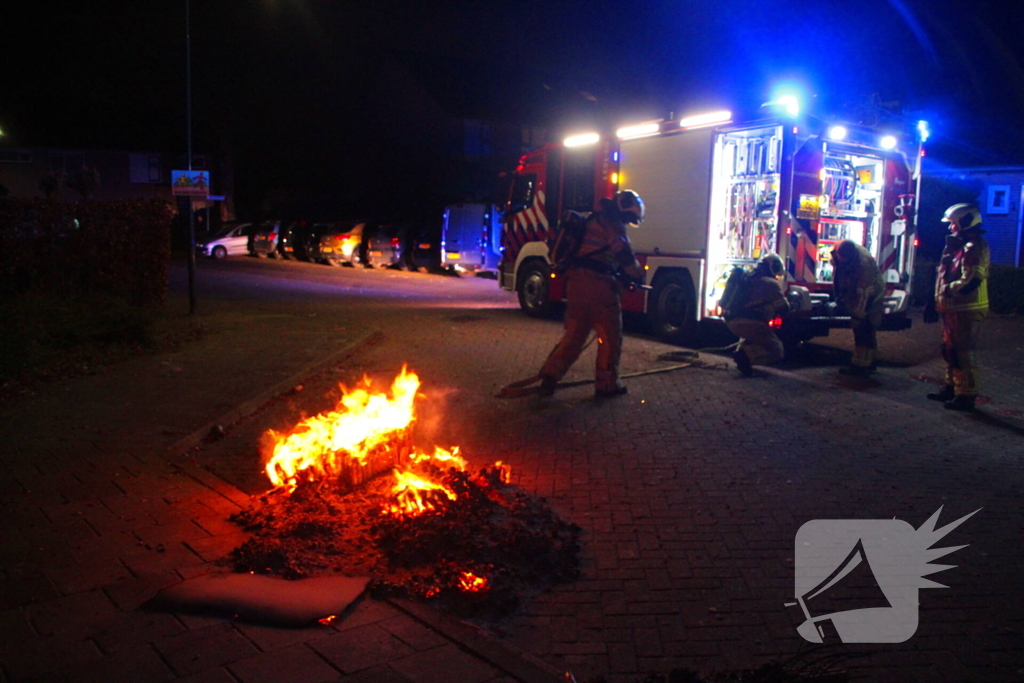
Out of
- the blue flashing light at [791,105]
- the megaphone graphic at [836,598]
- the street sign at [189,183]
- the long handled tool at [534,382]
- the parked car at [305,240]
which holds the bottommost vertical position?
the megaphone graphic at [836,598]

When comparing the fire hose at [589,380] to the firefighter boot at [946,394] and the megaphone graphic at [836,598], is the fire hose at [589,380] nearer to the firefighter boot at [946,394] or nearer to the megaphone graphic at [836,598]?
the firefighter boot at [946,394]

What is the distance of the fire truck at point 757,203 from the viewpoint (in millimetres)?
10633

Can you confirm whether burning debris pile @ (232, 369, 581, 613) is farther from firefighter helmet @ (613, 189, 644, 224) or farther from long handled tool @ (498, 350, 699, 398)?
firefighter helmet @ (613, 189, 644, 224)

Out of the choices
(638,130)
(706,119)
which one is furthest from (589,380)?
(638,130)

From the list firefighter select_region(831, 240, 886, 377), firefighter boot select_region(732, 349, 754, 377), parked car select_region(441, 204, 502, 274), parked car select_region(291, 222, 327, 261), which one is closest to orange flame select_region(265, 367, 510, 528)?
firefighter boot select_region(732, 349, 754, 377)

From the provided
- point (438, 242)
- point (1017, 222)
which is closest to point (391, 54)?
point (438, 242)

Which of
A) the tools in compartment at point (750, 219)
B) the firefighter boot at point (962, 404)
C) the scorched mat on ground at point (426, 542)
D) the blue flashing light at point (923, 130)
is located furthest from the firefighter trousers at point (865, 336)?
the scorched mat on ground at point (426, 542)

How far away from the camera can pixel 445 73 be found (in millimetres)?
48562

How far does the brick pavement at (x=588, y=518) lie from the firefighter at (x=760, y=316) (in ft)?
2.23

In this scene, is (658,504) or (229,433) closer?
(658,504)

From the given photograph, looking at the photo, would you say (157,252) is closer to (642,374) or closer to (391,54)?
(642,374)

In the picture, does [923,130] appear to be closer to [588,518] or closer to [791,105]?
[791,105]

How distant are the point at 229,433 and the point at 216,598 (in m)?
3.49

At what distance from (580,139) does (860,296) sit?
5766mm
